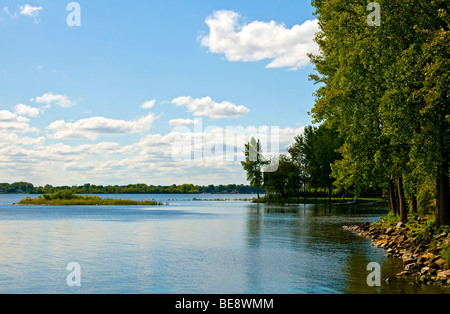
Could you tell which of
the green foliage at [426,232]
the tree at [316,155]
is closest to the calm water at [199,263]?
the green foliage at [426,232]

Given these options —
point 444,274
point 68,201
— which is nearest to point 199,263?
point 444,274

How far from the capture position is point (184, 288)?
1928 cm

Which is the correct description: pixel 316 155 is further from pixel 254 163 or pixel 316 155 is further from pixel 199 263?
pixel 199 263

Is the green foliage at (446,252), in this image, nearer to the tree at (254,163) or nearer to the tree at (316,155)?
the tree at (316,155)

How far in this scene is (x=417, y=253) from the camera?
80.9ft

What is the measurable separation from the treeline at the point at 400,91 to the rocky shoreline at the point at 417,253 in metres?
2.39

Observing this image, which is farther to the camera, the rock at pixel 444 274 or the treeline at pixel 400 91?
the treeline at pixel 400 91

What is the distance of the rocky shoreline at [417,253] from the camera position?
63.8 feet

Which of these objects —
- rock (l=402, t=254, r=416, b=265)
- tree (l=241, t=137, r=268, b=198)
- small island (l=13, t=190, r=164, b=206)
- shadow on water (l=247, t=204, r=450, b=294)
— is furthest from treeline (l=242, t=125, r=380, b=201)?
rock (l=402, t=254, r=416, b=265)

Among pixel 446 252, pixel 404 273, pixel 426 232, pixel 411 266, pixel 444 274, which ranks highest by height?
pixel 426 232

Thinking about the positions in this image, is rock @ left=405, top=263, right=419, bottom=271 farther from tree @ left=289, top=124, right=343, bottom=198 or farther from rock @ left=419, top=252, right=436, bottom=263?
tree @ left=289, top=124, right=343, bottom=198

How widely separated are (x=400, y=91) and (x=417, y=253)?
9.69 m
